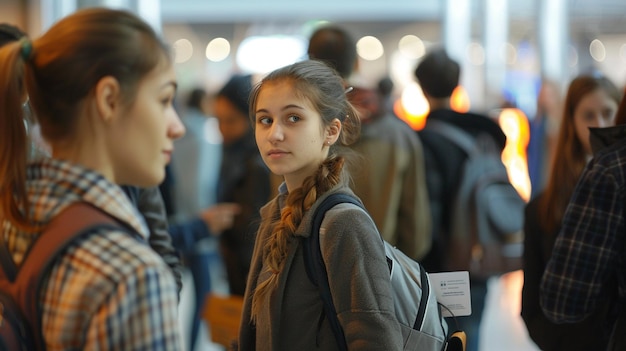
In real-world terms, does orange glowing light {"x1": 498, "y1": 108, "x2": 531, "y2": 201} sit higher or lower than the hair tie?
lower

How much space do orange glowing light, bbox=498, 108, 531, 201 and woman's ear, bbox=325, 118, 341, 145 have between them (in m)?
6.63

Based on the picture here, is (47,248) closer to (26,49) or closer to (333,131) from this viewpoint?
(26,49)

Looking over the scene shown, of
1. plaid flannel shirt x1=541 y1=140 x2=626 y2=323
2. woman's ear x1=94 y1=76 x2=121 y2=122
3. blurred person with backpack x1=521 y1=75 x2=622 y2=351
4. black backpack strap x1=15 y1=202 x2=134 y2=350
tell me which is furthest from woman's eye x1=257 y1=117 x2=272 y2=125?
blurred person with backpack x1=521 y1=75 x2=622 y2=351

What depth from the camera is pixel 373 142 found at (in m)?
3.41

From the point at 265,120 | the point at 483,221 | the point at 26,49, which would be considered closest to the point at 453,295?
the point at 265,120

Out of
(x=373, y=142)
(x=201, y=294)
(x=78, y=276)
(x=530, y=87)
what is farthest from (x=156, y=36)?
(x=530, y=87)

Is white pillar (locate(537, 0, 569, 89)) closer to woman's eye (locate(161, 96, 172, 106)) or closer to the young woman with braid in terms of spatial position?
the young woman with braid

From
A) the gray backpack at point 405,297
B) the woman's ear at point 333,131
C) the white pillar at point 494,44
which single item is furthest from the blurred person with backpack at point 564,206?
the white pillar at point 494,44

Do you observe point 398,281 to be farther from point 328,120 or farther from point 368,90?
point 368,90

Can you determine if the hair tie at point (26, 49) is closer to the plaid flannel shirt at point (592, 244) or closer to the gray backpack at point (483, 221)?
the plaid flannel shirt at point (592, 244)

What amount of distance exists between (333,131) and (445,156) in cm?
187

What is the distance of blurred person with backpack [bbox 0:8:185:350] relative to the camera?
4.22ft

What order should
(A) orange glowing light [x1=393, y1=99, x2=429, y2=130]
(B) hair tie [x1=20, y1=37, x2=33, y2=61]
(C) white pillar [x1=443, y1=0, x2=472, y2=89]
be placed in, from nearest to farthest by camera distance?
(B) hair tie [x1=20, y1=37, x2=33, y2=61], (A) orange glowing light [x1=393, y1=99, x2=429, y2=130], (C) white pillar [x1=443, y1=0, x2=472, y2=89]

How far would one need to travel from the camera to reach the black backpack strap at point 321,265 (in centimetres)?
186
